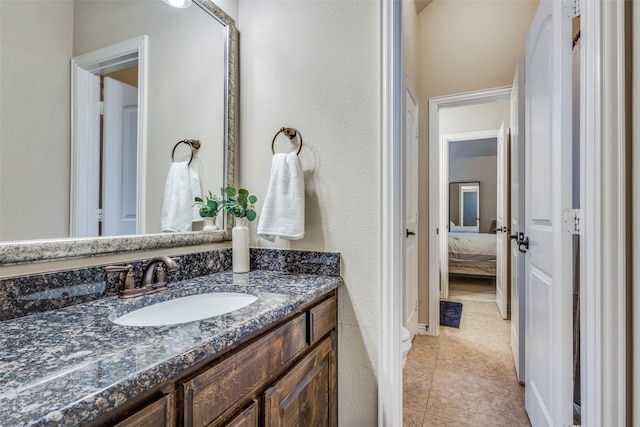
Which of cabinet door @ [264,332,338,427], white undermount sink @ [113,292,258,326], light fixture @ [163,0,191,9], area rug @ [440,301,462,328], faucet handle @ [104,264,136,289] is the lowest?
area rug @ [440,301,462,328]

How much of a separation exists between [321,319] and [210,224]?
0.67 meters

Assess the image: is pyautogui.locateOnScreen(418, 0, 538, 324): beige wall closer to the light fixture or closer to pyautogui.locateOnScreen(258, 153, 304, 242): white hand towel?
pyautogui.locateOnScreen(258, 153, 304, 242): white hand towel

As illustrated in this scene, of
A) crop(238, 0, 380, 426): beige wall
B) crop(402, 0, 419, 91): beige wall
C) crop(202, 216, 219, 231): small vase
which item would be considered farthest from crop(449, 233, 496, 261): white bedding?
crop(202, 216, 219, 231): small vase

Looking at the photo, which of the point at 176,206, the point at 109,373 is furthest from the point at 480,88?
the point at 109,373

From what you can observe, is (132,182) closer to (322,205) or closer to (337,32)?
(322,205)

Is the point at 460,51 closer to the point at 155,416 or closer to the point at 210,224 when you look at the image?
the point at 210,224

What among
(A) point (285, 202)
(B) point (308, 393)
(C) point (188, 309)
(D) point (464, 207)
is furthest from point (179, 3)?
(D) point (464, 207)

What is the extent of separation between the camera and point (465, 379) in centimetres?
208

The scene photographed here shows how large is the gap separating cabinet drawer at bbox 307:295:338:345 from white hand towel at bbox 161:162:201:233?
642 millimetres
